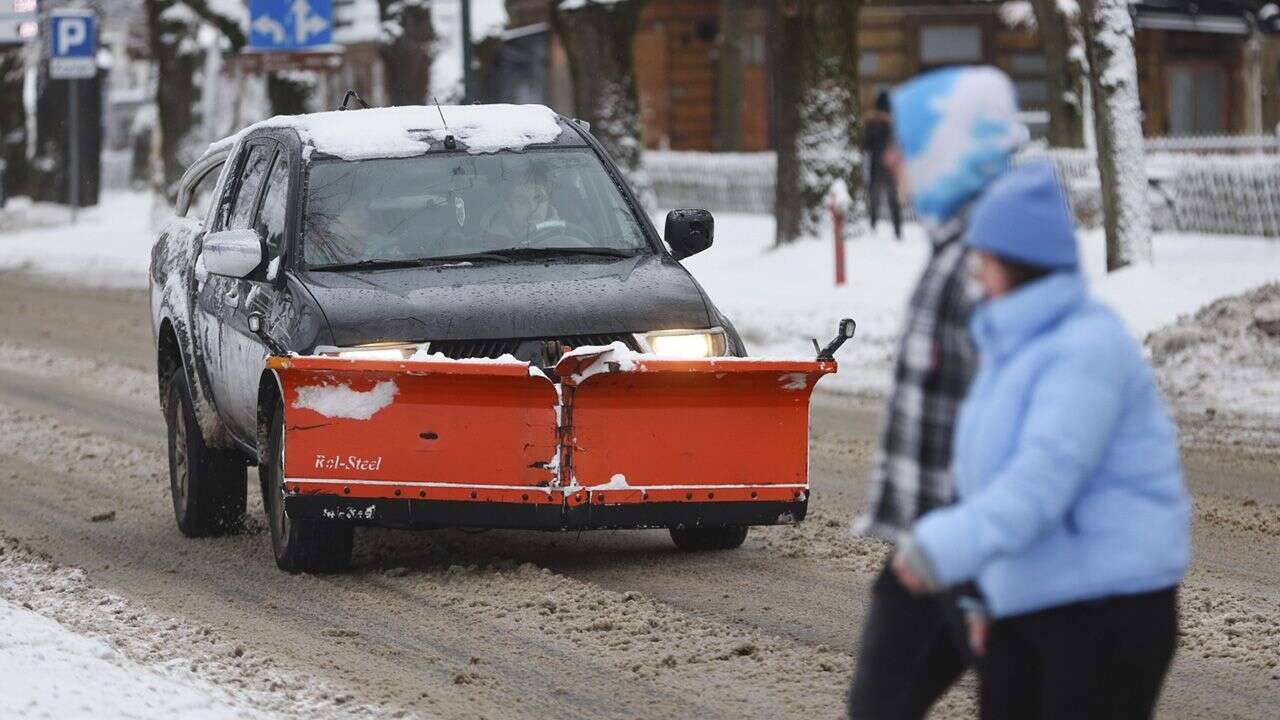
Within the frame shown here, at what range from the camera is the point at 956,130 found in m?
3.80

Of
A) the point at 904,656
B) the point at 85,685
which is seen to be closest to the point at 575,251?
the point at 85,685

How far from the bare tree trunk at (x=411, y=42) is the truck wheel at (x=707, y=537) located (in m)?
22.9

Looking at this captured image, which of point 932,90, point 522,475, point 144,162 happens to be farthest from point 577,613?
point 144,162

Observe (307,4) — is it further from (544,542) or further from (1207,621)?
A: (1207,621)

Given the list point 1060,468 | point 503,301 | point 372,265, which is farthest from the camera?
point 372,265

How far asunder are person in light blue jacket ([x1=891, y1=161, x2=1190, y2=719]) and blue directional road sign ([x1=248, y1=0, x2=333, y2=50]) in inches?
1035

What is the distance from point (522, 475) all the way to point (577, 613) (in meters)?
0.52

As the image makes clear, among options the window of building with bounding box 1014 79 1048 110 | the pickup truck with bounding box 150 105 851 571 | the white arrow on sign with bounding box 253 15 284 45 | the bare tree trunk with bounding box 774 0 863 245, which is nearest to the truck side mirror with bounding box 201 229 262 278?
the pickup truck with bounding box 150 105 851 571

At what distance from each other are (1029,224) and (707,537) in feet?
18.2

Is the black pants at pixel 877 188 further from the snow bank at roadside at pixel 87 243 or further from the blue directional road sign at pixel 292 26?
the snow bank at roadside at pixel 87 243

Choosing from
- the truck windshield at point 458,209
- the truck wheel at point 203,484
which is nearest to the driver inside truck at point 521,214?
the truck windshield at point 458,209

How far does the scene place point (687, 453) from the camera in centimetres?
803

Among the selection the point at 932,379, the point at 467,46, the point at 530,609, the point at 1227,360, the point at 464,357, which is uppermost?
the point at 467,46

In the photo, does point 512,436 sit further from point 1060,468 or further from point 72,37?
point 72,37
